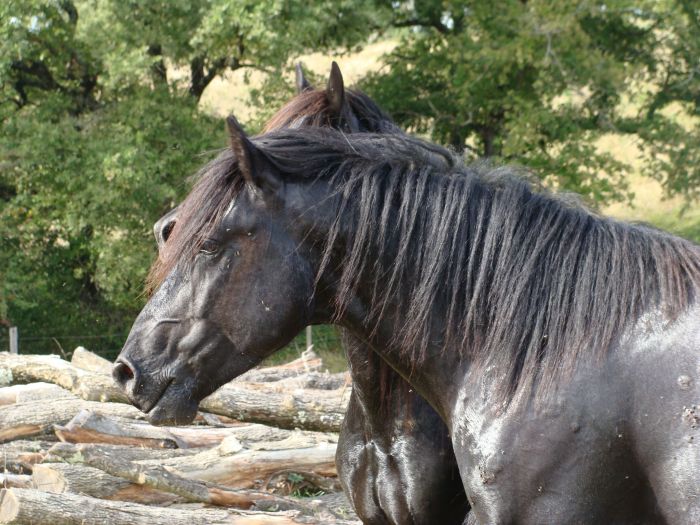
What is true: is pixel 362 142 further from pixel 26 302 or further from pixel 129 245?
pixel 26 302

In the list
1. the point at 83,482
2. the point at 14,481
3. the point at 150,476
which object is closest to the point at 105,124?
the point at 14,481

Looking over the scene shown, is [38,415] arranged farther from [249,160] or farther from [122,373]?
[249,160]

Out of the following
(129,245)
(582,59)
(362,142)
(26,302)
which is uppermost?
(582,59)

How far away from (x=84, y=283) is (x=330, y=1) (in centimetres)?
783

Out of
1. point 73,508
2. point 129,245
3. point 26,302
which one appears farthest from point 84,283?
point 73,508

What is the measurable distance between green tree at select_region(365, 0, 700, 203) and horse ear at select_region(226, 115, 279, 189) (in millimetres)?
13590

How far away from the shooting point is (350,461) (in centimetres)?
366

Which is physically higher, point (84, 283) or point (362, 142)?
point (362, 142)

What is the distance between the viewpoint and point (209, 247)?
2.84 m

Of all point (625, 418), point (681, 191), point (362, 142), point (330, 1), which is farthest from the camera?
point (681, 191)

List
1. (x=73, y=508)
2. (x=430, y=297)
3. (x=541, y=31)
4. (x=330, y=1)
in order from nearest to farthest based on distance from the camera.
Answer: (x=430, y=297)
(x=73, y=508)
(x=330, y=1)
(x=541, y=31)

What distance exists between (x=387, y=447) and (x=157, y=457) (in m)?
3.79

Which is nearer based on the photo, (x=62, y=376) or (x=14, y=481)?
(x=14, y=481)

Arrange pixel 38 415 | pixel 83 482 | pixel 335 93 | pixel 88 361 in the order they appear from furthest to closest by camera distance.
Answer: pixel 88 361
pixel 38 415
pixel 83 482
pixel 335 93
